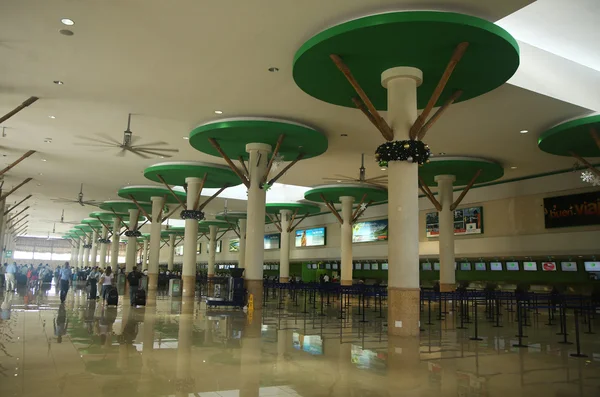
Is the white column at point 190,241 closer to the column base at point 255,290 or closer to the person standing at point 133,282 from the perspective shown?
A: the person standing at point 133,282

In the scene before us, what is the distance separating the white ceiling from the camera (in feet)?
37.7

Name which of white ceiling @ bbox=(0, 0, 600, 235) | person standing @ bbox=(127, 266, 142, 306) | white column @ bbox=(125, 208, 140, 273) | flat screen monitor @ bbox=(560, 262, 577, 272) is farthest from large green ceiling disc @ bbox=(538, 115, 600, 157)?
white column @ bbox=(125, 208, 140, 273)

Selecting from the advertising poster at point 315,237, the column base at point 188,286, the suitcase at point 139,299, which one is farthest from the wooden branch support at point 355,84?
the advertising poster at point 315,237

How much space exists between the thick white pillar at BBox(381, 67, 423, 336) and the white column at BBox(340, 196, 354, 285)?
829 inches

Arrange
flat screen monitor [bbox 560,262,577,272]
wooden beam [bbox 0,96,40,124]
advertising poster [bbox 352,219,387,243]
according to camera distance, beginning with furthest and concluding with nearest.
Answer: advertising poster [bbox 352,219,387,243] < flat screen monitor [bbox 560,262,577,272] < wooden beam [bbox 0,96,40,124]

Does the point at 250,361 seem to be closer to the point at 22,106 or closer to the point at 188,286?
the point at 22,106

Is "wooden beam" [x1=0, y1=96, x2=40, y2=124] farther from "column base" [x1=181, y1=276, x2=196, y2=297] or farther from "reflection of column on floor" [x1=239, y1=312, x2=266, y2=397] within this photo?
"column base" [x1=181, y1=276, x2=196, y2=297]

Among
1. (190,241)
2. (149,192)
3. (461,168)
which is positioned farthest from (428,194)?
(149,192)

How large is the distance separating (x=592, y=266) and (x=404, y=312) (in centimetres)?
1880

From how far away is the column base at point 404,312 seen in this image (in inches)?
502

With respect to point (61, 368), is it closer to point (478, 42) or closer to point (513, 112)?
point (478, 42)

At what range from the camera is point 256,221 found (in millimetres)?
21625

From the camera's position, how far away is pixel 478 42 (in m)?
11.6

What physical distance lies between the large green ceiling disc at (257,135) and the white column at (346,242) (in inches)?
492
